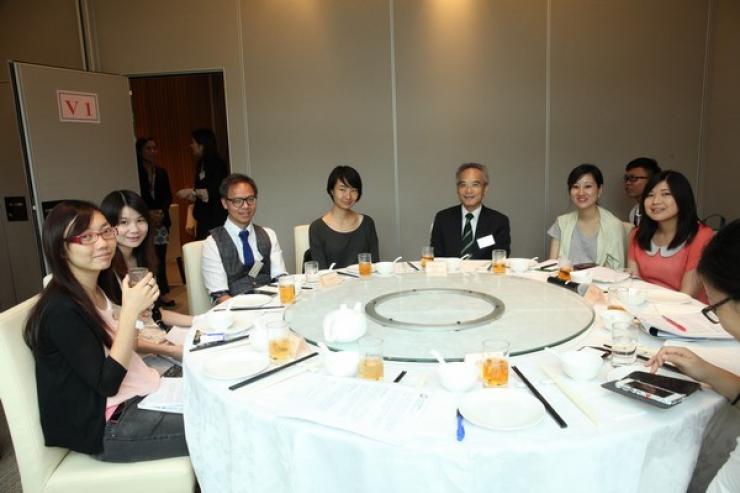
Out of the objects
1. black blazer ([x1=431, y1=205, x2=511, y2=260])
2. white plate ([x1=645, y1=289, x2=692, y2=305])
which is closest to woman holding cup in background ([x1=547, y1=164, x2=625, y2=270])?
black blazer ([x1=431, y1=205, x2=511, y2=260])

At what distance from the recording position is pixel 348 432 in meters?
1.18

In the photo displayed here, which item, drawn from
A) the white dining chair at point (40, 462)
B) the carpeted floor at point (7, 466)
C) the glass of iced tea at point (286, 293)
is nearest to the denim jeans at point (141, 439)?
the white dining chair at point (40, 462)

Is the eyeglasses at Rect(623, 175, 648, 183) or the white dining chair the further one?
the eyeglasses at Rect(623, 175, 648, 183)

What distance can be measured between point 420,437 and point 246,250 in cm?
198

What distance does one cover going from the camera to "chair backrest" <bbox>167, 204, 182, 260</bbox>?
5785 mm

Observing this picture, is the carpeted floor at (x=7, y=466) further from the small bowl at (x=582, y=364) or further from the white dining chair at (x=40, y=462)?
the small bowl at (x=582, y=364)

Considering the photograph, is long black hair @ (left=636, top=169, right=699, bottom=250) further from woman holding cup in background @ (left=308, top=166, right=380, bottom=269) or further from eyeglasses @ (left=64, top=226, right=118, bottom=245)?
eyeglasses @ (left=64, top=226, right=118, bottom=245)

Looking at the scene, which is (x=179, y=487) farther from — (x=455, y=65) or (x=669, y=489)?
(x=455, y=65)

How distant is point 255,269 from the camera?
292 centimetres

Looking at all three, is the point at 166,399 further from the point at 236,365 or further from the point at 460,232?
the point at 460,232

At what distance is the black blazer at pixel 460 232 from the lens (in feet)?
11.0

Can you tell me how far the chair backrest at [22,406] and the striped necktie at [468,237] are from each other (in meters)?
2.51

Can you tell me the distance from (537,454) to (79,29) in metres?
5.28

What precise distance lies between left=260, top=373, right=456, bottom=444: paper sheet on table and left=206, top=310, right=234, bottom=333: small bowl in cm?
53
